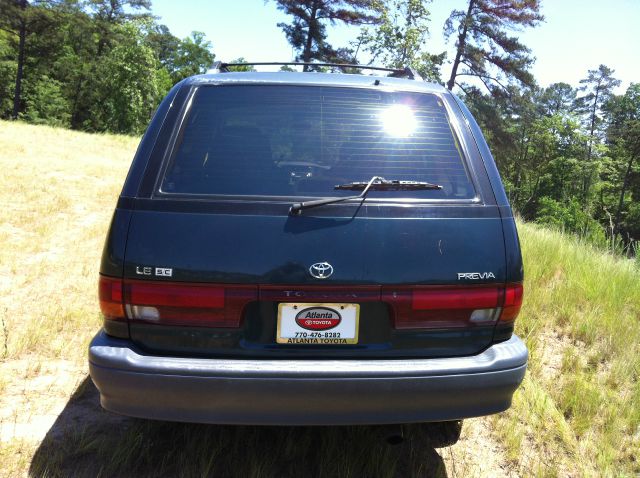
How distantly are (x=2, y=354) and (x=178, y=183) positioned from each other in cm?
235

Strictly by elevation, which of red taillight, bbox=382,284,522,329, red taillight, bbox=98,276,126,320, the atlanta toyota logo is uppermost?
the atlanta toyota logo

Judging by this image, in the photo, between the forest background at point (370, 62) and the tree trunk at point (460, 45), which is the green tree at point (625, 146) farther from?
the tree trunk at point (460, 45)

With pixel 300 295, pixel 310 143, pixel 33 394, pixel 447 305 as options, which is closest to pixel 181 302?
pixel 300 295

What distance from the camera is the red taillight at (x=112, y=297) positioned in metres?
2.17

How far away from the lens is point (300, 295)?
2.15m

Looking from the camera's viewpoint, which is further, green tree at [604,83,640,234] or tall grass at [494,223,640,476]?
green tree at [604,83,640,234]

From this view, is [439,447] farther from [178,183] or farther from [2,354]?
[2,354]

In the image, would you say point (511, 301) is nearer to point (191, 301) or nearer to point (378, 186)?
point (378, 186)

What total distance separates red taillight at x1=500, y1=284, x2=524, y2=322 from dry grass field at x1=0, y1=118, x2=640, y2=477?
98 cm

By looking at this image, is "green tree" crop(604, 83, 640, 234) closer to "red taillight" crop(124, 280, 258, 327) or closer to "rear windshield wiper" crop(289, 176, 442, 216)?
"rear windshield wiper" crop(289, 176, 442, 216)

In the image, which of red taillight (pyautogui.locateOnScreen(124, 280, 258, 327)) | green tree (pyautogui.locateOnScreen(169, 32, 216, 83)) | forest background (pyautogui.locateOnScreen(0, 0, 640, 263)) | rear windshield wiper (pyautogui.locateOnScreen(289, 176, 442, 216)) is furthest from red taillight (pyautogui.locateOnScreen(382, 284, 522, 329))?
green tree (pyautogui.locateOnScreen(169, 32, 216, 83))

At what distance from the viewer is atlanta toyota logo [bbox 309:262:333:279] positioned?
2.13 m

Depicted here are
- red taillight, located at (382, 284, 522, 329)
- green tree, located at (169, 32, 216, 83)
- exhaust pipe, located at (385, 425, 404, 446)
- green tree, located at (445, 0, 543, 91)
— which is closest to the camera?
red taillight, located at (382, 284, 522, 329)

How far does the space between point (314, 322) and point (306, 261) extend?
0.26m
